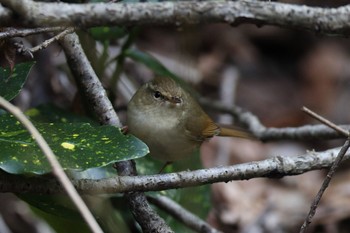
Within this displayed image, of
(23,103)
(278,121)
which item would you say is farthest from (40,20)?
(278,121)

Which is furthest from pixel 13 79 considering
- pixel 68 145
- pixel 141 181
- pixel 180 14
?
pixel 180 14

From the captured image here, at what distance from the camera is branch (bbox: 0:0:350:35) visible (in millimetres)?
1854

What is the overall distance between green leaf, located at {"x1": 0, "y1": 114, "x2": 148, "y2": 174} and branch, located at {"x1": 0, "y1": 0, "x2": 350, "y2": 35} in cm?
55

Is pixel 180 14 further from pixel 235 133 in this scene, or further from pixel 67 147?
pixel 235 133

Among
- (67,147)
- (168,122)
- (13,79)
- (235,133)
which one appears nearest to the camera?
(67,147)

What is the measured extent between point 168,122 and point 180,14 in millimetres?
2118

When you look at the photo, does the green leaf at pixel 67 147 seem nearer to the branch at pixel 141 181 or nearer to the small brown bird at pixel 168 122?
the branch at pixel 141 181

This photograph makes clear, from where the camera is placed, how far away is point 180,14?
1.90 meters

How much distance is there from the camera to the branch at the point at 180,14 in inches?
73.0

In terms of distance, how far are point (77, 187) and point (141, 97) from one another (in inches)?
62.3

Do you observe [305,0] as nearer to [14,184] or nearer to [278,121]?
[278,121]

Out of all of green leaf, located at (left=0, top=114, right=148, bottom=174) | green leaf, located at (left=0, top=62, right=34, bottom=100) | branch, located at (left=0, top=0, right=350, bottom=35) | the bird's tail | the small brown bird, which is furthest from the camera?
the bird's tail

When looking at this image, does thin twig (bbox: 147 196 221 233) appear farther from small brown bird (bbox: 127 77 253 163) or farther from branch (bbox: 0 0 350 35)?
branch (bbox: 0 0 350 35)

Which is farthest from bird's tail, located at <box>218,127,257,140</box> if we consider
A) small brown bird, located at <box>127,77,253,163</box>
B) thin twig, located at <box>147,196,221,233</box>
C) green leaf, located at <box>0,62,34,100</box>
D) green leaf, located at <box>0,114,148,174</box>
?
green leaf, located at <box>0,114,148,174</box>
